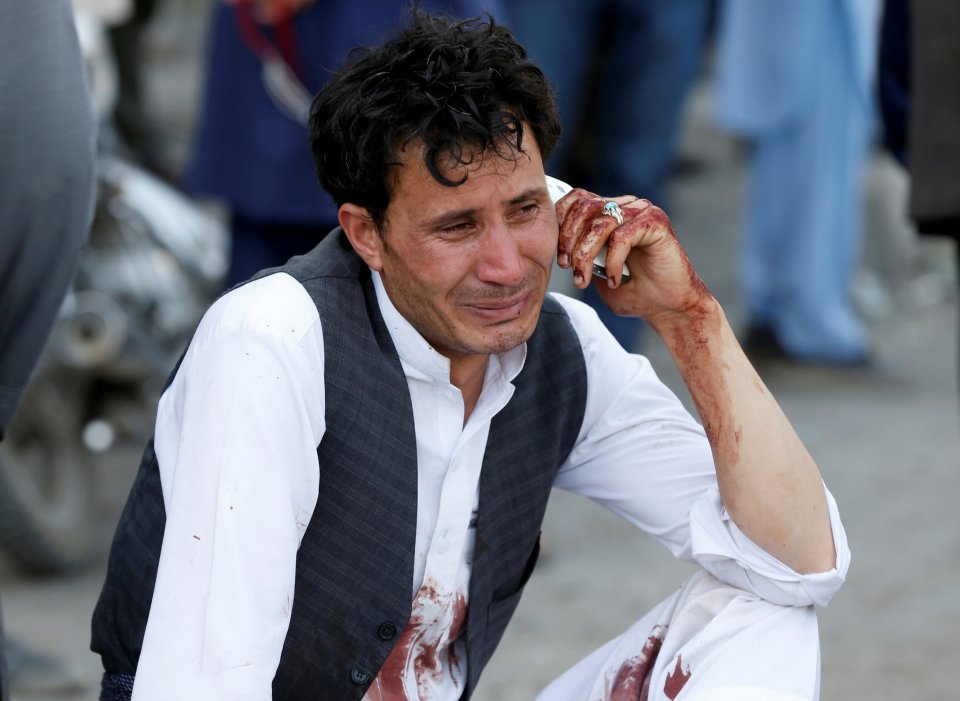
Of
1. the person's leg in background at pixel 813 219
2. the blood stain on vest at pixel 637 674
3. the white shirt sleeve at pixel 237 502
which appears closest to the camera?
the white shirt sleeve at pixel 237 502

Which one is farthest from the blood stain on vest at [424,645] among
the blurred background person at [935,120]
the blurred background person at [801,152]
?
the blurred background person at [801,152]

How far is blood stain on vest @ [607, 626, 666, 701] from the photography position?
224 centimetres

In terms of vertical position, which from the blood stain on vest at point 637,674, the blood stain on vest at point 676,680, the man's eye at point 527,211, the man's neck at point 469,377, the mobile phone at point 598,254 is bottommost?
the blood stain on vest at point 637,674

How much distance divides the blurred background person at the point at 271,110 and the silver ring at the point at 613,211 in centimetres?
165

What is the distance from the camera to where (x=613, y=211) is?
2.13 metres

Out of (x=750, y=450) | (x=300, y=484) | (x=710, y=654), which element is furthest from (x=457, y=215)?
(x=710, y=654)

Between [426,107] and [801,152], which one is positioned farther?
[801,152]

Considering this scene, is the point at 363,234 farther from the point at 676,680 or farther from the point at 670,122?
the point at 670,122

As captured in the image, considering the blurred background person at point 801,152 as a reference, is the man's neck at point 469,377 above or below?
above

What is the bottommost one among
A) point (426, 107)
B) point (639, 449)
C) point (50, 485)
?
point (50, 485)

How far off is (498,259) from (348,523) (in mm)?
410

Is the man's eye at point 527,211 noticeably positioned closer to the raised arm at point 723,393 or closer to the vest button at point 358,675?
the raised arm at point 723,393

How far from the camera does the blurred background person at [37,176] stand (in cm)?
205

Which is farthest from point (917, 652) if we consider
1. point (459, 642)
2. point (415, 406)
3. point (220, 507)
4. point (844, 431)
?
point (220, 507)
